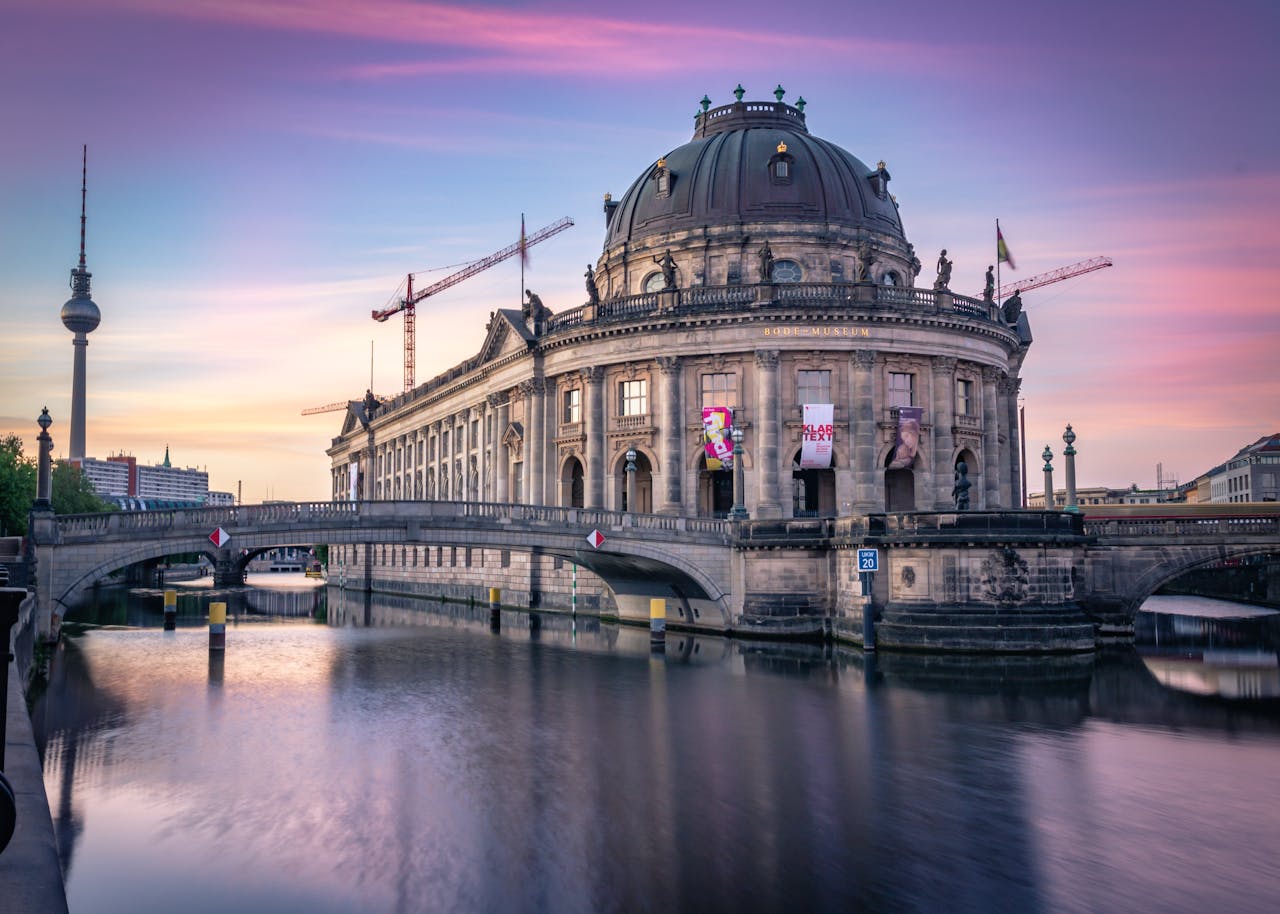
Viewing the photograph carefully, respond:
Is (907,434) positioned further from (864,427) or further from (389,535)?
(389,535)

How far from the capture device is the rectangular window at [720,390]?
59969 millimetres

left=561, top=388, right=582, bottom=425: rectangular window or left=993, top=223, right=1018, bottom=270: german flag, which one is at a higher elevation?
left=993, top=223, right=1018, bottom=270: german flag

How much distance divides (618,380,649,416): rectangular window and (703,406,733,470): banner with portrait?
5.45 metres

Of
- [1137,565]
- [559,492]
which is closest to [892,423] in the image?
[1137,565]

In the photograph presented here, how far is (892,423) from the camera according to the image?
59625 millimetres

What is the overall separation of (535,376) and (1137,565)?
37.4m

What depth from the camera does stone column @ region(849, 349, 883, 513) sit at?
58.7 m

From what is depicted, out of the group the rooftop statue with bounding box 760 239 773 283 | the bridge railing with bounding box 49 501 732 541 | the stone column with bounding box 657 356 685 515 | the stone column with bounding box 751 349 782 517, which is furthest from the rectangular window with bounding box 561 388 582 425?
the bridge railing with bounding box 49 501 732 541

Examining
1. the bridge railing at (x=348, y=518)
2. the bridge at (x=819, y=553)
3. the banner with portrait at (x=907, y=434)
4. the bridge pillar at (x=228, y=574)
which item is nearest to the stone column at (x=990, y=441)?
the banner with portrait at (x=907, y=434)

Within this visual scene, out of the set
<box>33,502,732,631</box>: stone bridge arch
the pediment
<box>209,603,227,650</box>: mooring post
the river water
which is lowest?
the river water

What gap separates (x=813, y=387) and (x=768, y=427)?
3730mm

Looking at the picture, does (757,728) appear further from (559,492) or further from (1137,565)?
(559,492)

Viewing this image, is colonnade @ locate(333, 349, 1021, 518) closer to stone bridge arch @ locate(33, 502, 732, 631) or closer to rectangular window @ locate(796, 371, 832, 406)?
rectangular window @ locate(796, 371, 832, 406)

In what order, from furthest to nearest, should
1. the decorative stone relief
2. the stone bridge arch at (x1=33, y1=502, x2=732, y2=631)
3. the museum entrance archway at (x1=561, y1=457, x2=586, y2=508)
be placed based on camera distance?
the museum entrance archway at (x1=561, y1=457, x2=586, y2=508)
the stone bridge arch at (x1=33, y1=502, x2=732, y2=631)
the decorative stone relief
